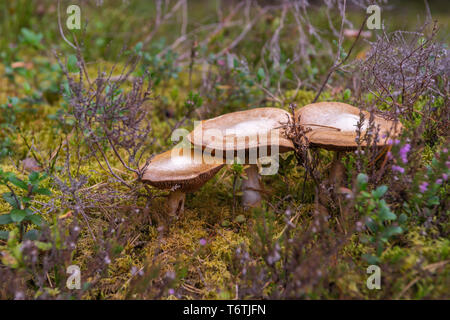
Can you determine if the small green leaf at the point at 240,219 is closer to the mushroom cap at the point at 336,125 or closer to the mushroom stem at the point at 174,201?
the mushroom stem at the point at 174,201

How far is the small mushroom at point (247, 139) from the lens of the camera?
2.26 metres

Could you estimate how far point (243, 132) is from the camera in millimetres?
2447

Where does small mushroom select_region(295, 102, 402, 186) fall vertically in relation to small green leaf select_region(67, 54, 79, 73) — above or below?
below

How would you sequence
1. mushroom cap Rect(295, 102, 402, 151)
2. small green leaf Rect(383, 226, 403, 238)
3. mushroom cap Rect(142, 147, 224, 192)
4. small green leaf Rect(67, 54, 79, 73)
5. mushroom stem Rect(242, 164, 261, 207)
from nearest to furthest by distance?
small green leaf Rect(383, 226, 403, 238) → mushroom cap Rect(295, 102, 402, 151) → mushroom cap Rect(142, 147, 224, 192) → mushroom stem Rect(242, 164, 261, 207) → small green leaf Rect(67, 54, 79, 73)

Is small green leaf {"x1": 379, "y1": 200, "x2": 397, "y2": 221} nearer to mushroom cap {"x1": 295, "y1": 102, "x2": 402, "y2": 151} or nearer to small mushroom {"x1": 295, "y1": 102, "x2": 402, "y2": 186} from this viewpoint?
small mushroom {"x1": 295, "y1": 102, "x2": 402, "y2": 186}

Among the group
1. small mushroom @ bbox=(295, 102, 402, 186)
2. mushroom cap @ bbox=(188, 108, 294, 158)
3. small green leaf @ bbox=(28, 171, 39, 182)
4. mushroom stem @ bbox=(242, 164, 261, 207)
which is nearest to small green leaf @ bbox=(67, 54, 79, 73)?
small green leaf @ bbox=(28, 171, 39, 182)

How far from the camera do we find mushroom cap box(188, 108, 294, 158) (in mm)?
2246

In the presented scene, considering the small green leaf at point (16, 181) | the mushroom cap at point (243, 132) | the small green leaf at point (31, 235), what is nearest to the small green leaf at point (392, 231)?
the mushroom cap at point (243, 132)

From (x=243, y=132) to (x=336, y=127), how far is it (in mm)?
615

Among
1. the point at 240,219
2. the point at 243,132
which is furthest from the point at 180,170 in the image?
the point at 240,219

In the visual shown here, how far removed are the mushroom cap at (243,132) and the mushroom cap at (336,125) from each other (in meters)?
0.16

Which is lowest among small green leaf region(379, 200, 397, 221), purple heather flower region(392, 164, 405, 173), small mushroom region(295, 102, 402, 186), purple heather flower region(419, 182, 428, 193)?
small green leaf region(379, 200, 397, 221)

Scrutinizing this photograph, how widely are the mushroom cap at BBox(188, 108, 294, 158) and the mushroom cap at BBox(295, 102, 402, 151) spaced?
0.16m

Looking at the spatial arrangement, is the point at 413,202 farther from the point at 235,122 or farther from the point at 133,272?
the point at 133,272
